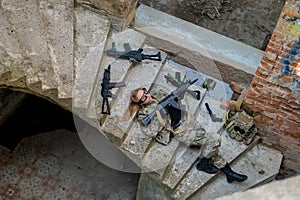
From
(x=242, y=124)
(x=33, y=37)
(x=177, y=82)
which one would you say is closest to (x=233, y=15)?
(x=177, y=82)

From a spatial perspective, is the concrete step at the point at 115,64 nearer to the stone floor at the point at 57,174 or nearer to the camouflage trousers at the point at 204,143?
the camouflage trousers at the point at 204,143

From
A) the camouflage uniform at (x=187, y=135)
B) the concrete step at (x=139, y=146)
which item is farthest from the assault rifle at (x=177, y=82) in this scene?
the concrete step at (x=139, y=146)

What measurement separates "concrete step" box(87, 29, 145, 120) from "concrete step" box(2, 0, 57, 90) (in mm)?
465

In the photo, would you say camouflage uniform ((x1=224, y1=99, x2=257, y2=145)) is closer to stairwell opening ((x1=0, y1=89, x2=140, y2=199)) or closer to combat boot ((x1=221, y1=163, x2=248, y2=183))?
combat boot ((x1=221, y1=163, x2=248, y2=183))

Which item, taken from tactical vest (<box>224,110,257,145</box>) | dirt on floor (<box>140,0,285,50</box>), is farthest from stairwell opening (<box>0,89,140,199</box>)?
dirt on floor (<box>140,0,285,50</box>)

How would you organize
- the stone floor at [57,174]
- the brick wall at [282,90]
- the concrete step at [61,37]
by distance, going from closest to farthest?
the brick wall at [282,90] → the concrete step at [61,37] → the stone floor at [57,174]

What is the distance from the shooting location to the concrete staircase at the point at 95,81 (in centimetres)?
483

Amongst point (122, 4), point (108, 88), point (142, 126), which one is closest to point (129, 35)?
point (122, 4)

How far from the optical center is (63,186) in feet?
21.4

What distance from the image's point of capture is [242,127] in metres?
5.17

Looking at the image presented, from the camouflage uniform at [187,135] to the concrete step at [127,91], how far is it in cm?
21

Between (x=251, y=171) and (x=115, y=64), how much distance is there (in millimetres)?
1971

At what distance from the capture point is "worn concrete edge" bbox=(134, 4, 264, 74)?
215 inches

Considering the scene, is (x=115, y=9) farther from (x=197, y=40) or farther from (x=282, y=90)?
(x=282, y=90)
